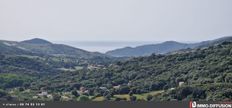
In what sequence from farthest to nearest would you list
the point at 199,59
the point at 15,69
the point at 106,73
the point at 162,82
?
the point at 15,69 → the point at 106,73 → the point at 199,59 → the point at 162,82

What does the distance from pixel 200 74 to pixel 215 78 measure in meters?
6.67

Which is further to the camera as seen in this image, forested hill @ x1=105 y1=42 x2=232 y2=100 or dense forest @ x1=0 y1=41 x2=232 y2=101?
dense forest @ x1=0 y1=41 x2=232 y2=101

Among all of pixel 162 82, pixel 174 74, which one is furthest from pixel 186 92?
pixel 174 74

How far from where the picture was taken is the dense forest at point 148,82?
54334 mm

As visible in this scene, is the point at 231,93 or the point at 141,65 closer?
the point at 231,93

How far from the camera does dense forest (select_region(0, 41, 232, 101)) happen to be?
178ft

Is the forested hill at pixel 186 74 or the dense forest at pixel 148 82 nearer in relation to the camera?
the forested hill at pixel 186 74

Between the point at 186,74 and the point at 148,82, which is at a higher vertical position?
the point at 186,74

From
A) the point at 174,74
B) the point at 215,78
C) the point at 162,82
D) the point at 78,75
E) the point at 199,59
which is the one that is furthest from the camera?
the point at 78,75

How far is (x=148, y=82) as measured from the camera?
2874 inches

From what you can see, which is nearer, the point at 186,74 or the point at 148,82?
the point at 148,82

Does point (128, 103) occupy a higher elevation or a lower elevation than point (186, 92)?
Answer: higher

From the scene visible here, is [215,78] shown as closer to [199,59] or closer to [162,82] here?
[162,82]

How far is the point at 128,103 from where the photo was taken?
829 inches
